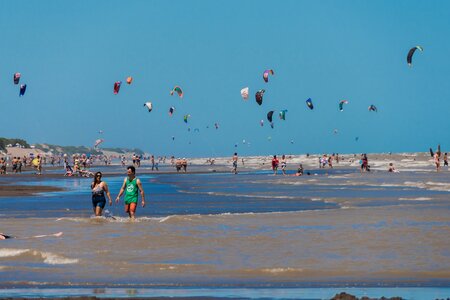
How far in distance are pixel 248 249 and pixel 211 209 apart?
9708mm

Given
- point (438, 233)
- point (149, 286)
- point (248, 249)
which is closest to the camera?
point (149, 286)

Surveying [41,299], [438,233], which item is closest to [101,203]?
[438,233]

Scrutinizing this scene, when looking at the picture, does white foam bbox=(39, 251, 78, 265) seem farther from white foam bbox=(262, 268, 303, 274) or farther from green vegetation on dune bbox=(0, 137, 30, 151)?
green vegetation on dune bbox=(0, 137, 30, 151)

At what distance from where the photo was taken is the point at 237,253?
13.7m

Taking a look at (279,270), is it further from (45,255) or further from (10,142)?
(10,142)

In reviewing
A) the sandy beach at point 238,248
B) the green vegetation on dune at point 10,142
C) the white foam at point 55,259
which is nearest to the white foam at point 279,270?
the sandy beach at point 238,248

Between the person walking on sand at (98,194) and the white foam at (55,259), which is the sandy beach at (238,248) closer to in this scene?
the white foam at (55,259)

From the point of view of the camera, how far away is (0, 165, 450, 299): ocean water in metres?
10.7

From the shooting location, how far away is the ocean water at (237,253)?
10.7 metres

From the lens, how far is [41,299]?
30.8 feet

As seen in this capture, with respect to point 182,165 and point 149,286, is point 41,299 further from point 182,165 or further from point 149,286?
point 182,165

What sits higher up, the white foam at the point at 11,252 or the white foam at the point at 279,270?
the white foam at the point at 11,252

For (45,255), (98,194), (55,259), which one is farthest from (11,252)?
(98,194)

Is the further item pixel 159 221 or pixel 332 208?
pixel 332 208
